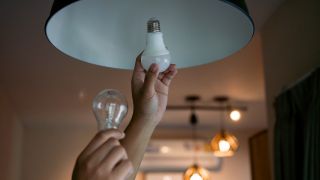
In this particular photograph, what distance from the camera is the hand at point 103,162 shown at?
0.49 m

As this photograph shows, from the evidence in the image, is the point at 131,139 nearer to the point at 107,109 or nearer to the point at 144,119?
the point at 144,119

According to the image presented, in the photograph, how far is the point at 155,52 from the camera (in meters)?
0.54

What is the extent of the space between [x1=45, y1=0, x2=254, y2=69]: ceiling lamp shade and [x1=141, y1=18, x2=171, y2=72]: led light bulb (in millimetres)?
104

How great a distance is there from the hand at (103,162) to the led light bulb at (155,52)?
0.36 ft

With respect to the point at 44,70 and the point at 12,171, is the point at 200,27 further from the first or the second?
Answer: the point at 12,171

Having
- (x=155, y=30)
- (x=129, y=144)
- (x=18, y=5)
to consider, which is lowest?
(x=129, y=144)

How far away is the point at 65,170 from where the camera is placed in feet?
15.3

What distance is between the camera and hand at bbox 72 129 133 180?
49 cm

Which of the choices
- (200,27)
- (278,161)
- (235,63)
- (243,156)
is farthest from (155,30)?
(243,156)

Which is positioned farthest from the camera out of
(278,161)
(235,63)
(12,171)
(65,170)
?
(65,170)

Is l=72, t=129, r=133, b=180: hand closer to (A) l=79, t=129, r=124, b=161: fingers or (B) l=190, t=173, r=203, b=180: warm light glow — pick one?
(A) l=79, t=129, r=124, b=161: fingers

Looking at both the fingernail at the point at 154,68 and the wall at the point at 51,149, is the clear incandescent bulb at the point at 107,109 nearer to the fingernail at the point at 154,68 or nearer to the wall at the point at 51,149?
the fingernail at the point at 154,68

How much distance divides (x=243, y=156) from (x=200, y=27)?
15.0 ft

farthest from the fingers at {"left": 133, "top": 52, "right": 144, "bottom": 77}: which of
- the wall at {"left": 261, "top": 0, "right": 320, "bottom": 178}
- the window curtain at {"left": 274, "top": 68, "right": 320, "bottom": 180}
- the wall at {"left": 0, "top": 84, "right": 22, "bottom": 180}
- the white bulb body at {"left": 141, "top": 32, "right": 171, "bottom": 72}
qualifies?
the wall at {"left": 0, "top": 84, "right": 22, "bottom": 180}
